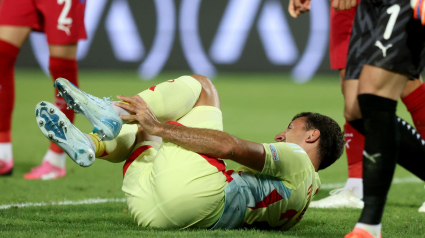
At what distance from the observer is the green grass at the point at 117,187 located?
2568mm

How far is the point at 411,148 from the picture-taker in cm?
255

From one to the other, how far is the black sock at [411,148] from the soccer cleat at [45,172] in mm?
2663

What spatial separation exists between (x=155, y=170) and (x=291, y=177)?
61 cm

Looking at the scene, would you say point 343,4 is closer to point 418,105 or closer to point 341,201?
point 418,105

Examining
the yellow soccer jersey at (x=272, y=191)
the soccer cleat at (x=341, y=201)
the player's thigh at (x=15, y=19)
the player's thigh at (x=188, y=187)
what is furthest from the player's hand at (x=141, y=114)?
the player's thigh at (x=15, y=19)

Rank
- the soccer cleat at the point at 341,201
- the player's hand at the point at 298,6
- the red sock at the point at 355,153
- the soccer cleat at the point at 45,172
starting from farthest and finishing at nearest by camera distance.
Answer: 1. the soccer cleat at the point at 45,172
2. the red sock at the point at 355,153
3. the soccer cleat at the point at 341,201
4. the player's hand at the point at 298,6

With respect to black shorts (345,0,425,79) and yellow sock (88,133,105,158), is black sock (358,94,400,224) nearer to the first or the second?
black shorts (345,0,425,79)

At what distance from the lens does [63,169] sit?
4.59 m

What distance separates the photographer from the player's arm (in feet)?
8.04

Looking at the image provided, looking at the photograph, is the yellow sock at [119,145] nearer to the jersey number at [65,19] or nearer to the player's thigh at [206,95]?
the player's thigh at [206,95]

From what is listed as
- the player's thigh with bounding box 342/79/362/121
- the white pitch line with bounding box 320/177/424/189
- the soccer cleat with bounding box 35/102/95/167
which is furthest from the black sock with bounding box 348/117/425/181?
the white pitch line with bounding box 320/177/424/189

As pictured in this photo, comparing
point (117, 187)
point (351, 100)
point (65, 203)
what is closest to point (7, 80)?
point (117, 187)

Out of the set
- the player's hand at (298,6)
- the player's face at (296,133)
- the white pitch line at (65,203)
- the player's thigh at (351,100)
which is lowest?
the white pitch line at (65,203)

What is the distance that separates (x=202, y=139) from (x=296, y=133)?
22.6 inches
